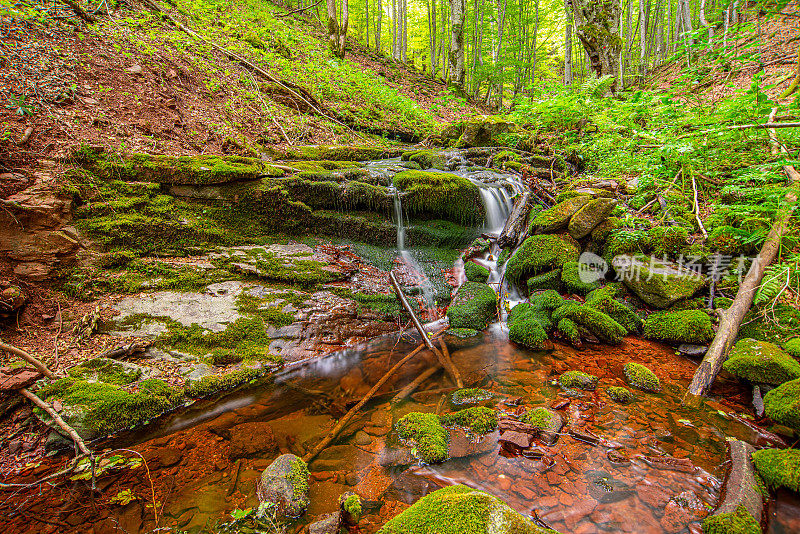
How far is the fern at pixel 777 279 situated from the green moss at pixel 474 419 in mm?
3748

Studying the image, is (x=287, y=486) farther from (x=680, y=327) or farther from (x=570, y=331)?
(x=680, y=327)

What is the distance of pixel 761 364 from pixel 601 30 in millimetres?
11298

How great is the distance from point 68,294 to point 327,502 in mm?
4147

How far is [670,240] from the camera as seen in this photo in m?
5.32

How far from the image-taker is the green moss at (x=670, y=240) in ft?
17.2

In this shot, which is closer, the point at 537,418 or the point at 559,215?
the point at 537,418

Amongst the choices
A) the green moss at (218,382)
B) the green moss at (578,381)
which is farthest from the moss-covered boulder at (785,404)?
the green moss at (218,382)

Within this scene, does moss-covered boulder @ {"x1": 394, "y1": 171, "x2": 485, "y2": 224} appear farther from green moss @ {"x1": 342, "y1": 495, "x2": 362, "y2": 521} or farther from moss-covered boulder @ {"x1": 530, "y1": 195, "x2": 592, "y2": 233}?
green moss @ {"x1": 342, "y1": 495, "x2": 362, "y2": 521}

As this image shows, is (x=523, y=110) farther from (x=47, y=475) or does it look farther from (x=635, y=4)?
(x=635, y=4)

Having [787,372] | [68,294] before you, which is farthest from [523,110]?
[68,294]

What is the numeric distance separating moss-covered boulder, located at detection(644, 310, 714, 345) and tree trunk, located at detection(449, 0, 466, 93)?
18018 millimetres

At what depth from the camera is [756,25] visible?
10.6ft

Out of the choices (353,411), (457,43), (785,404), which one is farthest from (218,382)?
(457,43)

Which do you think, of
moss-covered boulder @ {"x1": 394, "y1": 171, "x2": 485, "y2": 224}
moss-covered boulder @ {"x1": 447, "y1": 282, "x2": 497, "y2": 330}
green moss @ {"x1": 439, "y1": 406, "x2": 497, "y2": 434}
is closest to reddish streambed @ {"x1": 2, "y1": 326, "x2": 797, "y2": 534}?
green moss @ {"x1": 439, "y1": 406, "x2": 497, "y2": 434}
